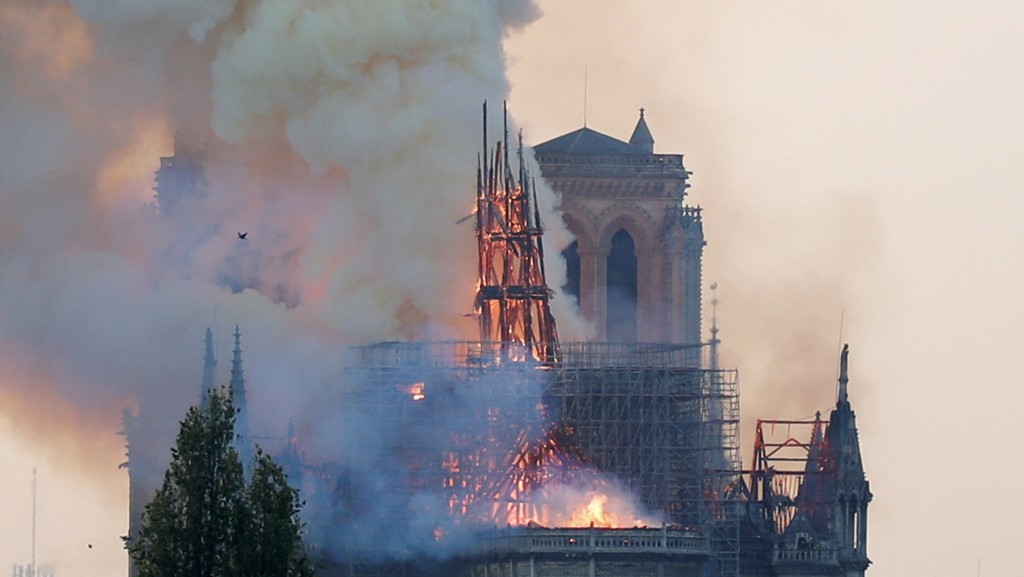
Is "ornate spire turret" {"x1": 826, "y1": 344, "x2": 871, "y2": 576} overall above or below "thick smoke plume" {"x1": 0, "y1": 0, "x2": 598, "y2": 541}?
below

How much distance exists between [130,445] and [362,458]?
45.5ft

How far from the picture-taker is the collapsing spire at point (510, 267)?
614ft

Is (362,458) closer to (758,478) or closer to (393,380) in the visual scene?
(393,380)

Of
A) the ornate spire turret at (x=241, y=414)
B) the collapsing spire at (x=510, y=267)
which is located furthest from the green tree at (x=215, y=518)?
the collapsing spire at (x=510, y=267)

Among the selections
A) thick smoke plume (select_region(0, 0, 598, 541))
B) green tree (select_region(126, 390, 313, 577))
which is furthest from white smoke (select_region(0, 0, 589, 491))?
green tree (select_region(126, 390, 313, 577))

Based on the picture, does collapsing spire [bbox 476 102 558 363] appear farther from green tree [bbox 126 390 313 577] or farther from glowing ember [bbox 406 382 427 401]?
green tree [bbox 126 390 313 577]

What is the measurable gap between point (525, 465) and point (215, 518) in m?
52.5

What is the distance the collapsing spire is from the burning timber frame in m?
1.11

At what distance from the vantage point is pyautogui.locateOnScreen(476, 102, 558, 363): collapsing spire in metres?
187

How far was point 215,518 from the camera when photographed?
434 feet

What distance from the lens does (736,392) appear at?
189 metres

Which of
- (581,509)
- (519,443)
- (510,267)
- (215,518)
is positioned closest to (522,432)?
(519,443)

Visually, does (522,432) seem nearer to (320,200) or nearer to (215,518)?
(320,200)

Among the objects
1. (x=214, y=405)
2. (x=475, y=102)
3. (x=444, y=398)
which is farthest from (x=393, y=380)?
(x=214, y=405)
